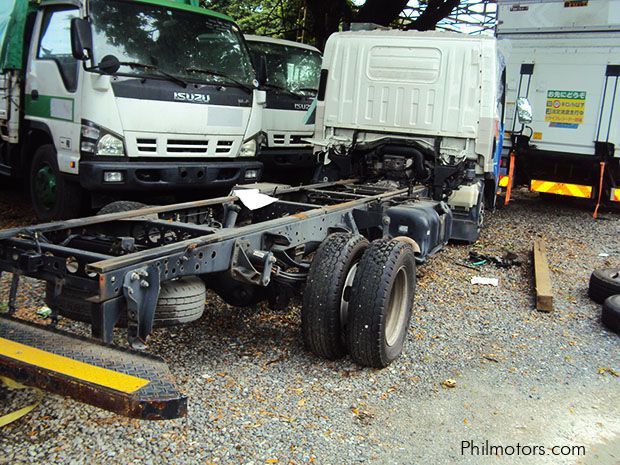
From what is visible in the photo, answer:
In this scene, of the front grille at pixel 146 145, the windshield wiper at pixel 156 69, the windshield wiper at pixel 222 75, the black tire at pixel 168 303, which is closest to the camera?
the black tire at pixel 168 303

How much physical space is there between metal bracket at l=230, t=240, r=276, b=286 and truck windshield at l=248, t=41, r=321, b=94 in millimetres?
6273

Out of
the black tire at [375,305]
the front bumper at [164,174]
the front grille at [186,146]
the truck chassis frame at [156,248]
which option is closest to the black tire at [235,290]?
the truck chassis frame at [156,248]

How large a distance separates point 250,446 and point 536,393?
1889 mm

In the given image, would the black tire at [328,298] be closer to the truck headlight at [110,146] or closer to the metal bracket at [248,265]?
the metal bracket at [248,265]

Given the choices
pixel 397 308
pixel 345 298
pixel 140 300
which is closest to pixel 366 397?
pixel 345 298

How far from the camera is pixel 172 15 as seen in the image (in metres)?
6.88

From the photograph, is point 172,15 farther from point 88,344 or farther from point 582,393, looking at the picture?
point 582,393

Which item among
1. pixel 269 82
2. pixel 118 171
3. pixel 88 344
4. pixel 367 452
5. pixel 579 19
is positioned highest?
pixel 579 19

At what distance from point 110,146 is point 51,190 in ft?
3.74

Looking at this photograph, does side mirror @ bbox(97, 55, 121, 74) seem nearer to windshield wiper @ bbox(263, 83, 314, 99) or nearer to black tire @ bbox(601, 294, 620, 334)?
windshield wiper @ bbox(263, 83, 314, 99)

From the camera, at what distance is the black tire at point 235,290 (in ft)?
13.9

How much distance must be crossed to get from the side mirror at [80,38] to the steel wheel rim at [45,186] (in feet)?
4.73

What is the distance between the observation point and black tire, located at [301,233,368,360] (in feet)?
12.5

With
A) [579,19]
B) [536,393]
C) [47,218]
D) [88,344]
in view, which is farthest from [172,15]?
[579,19]
